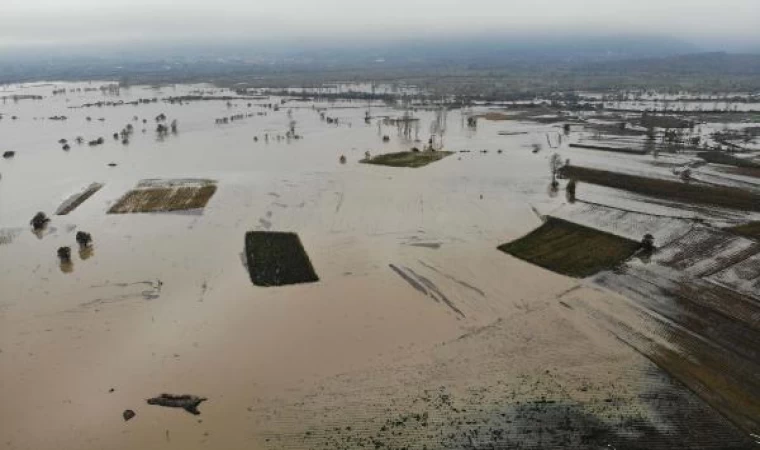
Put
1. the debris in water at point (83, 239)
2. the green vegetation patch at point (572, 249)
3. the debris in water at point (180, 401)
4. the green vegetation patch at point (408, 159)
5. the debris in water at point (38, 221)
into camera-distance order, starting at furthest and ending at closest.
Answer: the green vegetation patch at point (408, 159) < the debris in water at point (38, 221) < the debris in water at point (83, 239) < the green vegetation patch at point (572, 249) < the debris in water at point (180, 401)

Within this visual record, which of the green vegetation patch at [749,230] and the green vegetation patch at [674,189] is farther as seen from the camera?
the green vegetation patch at [674,189]

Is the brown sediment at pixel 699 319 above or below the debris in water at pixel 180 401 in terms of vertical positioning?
above

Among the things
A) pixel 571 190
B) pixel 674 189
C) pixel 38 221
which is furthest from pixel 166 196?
pixel 674 189

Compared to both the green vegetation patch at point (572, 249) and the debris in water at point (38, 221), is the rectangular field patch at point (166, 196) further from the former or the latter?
the green vegetation patch at point (572, 249)

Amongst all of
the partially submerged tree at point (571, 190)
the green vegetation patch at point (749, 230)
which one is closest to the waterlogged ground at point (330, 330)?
the partially submerged tree at point (571, 190)

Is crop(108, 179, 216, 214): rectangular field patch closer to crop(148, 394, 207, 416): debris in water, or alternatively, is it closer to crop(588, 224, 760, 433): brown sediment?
crop(148, 394, 207, 416): debris in water

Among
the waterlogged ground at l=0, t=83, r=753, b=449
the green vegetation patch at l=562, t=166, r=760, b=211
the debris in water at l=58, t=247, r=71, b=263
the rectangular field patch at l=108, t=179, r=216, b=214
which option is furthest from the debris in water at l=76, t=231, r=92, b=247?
the green vegetation patch at l=562, t=166, r=760, b=211
